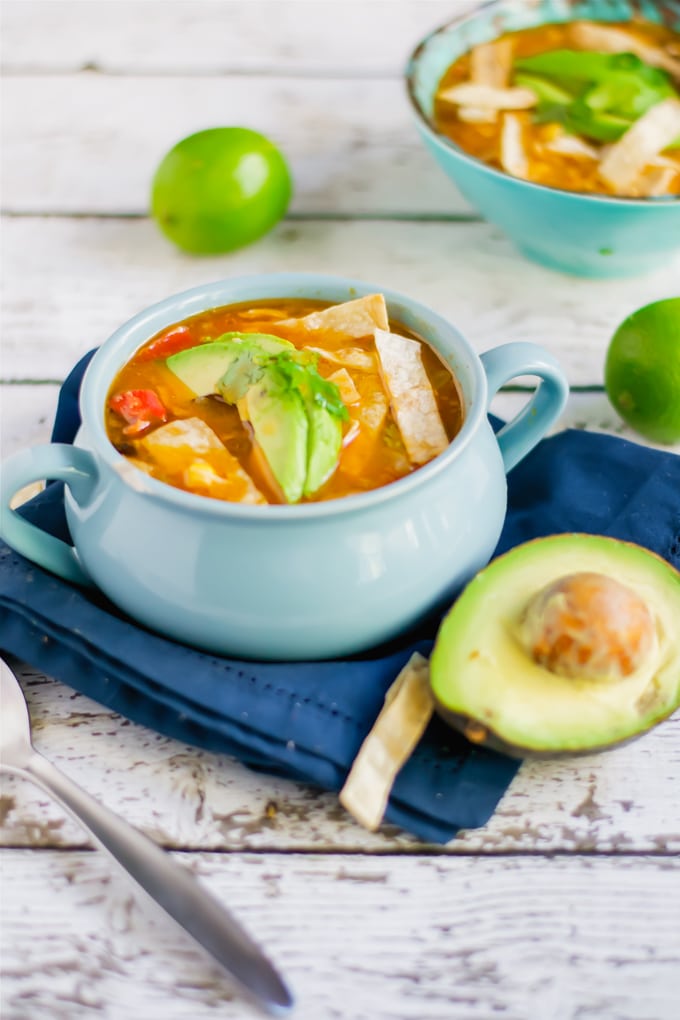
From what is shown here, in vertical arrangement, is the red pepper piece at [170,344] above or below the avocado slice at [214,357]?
below

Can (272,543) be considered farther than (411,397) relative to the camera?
No

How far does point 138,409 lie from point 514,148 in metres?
0.97

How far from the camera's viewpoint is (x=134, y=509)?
1.08 meters

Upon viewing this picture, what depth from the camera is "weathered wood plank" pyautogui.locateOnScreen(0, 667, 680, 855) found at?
1056 mm

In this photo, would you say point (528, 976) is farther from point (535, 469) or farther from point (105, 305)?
point (105, 305)

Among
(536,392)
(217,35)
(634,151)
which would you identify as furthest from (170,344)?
(217,35)

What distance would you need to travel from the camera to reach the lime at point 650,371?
149 cm

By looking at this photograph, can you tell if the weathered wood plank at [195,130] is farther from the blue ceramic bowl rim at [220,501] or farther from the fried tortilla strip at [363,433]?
the fried tortilla strip at [363,433]

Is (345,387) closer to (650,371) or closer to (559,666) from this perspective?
(559,666)

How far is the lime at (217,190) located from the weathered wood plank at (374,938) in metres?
1.23

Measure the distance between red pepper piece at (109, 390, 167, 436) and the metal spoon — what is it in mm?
339

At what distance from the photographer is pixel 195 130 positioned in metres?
2.38

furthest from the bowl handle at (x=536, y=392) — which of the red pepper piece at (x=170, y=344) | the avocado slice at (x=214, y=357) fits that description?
the red pepper piece at (x=170, y=344)

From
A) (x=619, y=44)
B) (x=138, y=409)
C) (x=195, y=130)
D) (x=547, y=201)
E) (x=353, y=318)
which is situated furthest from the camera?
(x=195, y=130)
